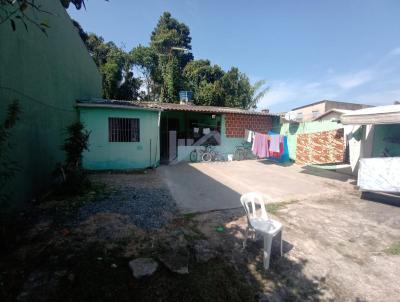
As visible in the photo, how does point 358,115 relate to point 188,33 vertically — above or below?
below

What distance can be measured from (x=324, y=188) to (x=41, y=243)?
7.34m

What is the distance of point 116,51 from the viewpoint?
21.6 metres

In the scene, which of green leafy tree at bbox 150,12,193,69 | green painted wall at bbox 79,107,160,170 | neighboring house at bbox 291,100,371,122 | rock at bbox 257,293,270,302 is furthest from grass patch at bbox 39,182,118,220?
neighboring house at bbox 291,100,371,122

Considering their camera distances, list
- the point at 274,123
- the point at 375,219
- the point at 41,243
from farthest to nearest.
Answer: the point at 274,123
the point at 375,219
the point at 41,243

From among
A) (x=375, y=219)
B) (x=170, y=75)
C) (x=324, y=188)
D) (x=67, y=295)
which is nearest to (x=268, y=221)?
(x=67, y=295)

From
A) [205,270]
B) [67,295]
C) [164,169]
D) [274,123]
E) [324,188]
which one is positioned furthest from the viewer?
[274,123]

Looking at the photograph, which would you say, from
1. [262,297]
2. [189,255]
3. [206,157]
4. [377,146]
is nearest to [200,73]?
[206,157]

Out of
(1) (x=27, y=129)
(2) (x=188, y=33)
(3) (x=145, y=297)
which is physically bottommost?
(3) (x=145, y=297)

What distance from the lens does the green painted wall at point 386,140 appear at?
752 centimetres

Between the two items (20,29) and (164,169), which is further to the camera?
(164,169)

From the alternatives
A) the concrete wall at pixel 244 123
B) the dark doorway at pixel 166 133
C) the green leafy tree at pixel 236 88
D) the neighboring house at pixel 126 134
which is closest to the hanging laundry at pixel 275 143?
the concrete wall at pixel 244 123

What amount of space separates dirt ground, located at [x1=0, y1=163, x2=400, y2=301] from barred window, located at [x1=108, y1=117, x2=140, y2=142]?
4244 millimetres

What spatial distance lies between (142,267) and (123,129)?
277 inches

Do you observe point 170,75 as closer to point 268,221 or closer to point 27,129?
point 27,129
